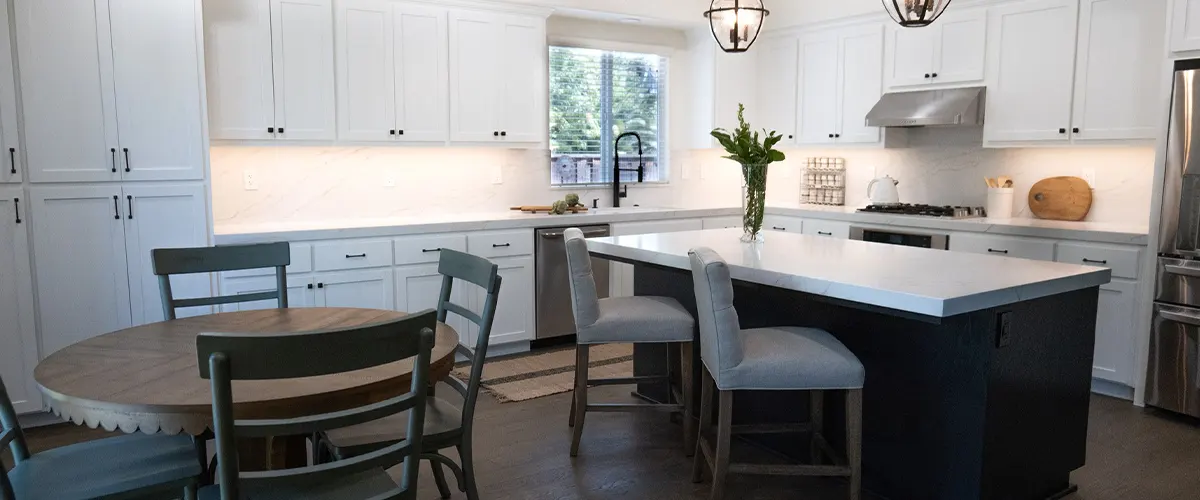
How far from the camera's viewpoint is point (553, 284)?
5.20 m

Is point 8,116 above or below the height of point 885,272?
above

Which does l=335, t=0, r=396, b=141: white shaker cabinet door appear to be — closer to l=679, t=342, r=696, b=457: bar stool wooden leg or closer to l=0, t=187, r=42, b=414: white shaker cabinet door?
l=0, t=187, r=42, b=414: white shaker cabinet door

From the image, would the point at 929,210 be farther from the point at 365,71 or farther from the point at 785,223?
the point at 365,71

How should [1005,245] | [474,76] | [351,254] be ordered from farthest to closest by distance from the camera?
[474,76], [1005,245], [351,254]

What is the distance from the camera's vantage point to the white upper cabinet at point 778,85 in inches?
243

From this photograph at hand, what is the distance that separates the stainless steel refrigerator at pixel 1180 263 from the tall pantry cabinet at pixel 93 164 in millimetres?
4577

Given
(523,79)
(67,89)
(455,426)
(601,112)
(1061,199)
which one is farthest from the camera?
(601,112)

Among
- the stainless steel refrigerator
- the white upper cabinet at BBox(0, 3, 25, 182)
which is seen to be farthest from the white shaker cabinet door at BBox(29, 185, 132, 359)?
the stainless steel refrigerator

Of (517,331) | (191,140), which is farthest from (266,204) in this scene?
(517,331)

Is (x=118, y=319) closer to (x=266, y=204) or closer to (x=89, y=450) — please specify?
(x=266, y=204)

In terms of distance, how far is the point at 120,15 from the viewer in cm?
371

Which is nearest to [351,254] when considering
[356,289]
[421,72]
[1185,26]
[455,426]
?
[356,289]

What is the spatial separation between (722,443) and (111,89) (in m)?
3.10

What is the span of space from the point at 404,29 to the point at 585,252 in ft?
7.61
